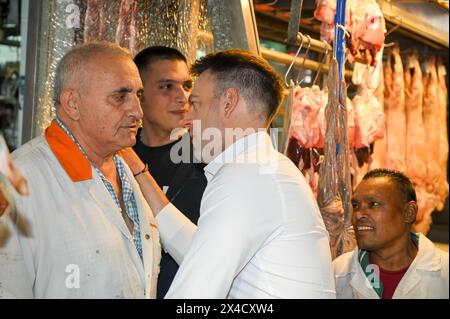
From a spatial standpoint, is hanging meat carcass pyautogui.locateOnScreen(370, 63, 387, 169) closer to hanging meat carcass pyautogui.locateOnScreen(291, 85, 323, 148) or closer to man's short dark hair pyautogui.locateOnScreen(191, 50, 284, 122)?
hanging meat carcass pyautogui.locateOnScreen(291, 85, 323, 148)

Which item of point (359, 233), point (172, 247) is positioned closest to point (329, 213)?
point (359, 233)

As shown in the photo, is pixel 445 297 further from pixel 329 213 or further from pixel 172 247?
pixel 172 247

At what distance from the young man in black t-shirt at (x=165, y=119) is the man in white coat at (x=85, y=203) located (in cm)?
58

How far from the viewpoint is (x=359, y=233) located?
10.3ft

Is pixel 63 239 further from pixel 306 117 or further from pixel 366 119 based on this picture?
pixel 366 119

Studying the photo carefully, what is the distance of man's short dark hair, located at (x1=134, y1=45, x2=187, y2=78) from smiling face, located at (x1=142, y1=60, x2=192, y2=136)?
1.1 inches

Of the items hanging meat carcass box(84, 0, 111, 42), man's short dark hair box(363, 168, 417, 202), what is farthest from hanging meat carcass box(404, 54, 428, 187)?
hanging meat carcass box(84, 0, 111, 42)

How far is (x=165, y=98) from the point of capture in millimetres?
3283

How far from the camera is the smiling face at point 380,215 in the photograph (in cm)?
310

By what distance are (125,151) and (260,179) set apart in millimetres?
853

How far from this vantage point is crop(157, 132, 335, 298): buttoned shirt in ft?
6.23

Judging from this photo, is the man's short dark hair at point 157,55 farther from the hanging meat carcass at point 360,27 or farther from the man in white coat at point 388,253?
the man in white coat at point 388,253

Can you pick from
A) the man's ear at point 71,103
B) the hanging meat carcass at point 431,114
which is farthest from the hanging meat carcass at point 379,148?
the man's ear at point 71,103

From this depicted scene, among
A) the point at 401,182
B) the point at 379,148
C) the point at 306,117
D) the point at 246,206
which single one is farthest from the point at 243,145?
the point at 379,148
